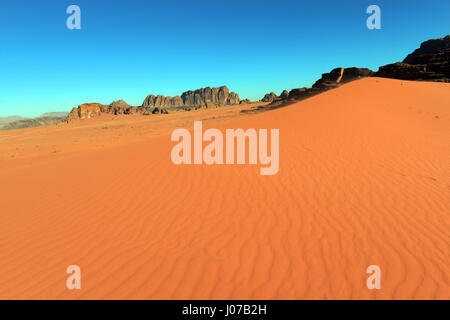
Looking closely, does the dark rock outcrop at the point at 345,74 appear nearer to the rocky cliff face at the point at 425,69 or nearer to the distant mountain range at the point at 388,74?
the distant mountain range at the point at 388,74

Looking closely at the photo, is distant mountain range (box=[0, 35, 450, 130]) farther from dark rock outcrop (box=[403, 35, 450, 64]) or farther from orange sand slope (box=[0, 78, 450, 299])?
orange sand slope (box=[0, 78, 450, 299])

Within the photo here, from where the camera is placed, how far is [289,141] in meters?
8.73

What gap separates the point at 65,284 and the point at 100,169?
5399 mm

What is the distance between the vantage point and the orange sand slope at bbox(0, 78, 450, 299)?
289 cm

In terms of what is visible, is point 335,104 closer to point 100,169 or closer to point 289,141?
point 289,141

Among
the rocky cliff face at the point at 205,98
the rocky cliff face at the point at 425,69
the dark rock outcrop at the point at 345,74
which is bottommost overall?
the rocky cliff face at the point at 425,69

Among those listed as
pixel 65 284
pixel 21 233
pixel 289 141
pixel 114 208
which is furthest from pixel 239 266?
pixel 289 141

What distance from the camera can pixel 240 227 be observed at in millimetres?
4016

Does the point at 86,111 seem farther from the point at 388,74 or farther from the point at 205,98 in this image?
the point at 205,98

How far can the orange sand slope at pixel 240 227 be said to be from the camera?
2.89 meters

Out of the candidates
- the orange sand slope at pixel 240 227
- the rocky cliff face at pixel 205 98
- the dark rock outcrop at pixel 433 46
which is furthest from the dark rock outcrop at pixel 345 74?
the rocky cliff face at pixel 205 98

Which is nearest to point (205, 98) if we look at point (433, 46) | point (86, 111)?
point (86, 111)

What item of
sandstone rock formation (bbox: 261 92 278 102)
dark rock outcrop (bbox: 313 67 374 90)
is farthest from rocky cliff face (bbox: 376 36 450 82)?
sandstone rock formation (bbox: 261 92 278 102)

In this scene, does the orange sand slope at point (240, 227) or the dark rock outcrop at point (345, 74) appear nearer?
the orange sand slope at point (240, 227)
